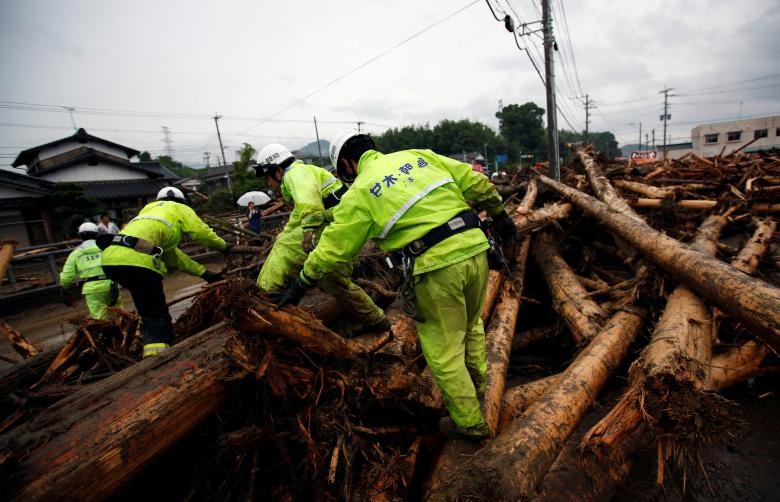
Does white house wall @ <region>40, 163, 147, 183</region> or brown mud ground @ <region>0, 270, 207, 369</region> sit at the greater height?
white house wall @ <region>40, 163, 147, 183</region>

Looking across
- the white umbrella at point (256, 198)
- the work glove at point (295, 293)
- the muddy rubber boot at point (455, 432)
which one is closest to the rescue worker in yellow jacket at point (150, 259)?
the work glove at point (295, 293)

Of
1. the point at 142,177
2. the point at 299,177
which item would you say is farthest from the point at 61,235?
the point at 299,177

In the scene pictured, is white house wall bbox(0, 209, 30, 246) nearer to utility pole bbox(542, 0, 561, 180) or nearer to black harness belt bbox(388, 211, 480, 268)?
black harness belt bbox(388, 211, 480, 268)

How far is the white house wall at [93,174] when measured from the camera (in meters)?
22.9

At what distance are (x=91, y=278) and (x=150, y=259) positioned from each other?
1.92m

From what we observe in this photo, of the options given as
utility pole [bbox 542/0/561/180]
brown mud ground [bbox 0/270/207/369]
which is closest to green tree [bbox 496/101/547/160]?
utility pole [bbox 542/0/561/180]

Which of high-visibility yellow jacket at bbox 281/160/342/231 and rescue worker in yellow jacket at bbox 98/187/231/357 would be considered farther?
rescue worker in yellow jacket at bbox 98/187/231/357

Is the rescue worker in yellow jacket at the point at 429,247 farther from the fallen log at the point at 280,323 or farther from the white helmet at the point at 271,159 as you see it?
the white helmet at the point at 271,159

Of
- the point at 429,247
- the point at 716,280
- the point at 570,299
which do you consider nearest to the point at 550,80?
the point at 570,299

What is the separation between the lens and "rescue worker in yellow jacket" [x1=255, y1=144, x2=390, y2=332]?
3.06 m

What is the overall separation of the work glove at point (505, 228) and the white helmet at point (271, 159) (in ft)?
7.52

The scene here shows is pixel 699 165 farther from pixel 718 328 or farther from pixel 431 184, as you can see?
pixel 431 184

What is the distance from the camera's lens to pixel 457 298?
2129mm

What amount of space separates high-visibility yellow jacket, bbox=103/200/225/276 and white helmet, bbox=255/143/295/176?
1.05 m
